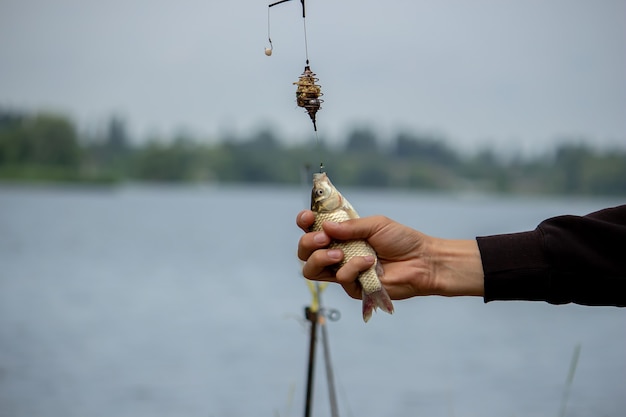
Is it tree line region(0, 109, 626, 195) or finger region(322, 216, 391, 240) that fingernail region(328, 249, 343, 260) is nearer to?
finger region(322, 216, 391, 240)

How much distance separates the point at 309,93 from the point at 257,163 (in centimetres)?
6707

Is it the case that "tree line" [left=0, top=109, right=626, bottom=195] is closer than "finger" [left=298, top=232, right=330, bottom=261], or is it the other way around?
"finger" [left=298, top=232, right=330, bottom=261]

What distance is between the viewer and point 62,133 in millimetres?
70812

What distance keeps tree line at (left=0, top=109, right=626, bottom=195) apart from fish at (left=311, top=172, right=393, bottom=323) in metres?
45.5

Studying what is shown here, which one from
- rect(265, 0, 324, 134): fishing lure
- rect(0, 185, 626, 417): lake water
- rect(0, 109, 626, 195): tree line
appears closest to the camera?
rect(265, 0, 324, 134): fishing lure

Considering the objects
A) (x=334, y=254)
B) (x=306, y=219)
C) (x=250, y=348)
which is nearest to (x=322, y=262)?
(x=334, y=254)

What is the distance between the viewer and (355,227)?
3340mm

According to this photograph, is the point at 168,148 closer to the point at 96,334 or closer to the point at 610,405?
the point at 96,334

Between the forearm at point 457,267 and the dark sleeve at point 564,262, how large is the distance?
6cm

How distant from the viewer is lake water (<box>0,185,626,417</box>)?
13141 mm

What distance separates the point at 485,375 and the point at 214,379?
18.1 feet

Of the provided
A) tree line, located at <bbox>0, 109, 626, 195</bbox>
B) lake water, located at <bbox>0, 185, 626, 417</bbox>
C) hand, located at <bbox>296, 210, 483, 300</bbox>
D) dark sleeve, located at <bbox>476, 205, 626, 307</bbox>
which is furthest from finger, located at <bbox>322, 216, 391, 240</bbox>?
tree line, located at <bbox>0, 109, 626, 195</bbox>

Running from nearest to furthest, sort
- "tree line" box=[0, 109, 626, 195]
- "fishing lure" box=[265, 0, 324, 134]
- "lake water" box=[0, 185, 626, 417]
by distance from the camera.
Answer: "fishing lure" box=[265, 0, 324, 134]
"lake water" box=[0, 185, 626, 417]
"tree line" box=[0, 109, 626, 195]

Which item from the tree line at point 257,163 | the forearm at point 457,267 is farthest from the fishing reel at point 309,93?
the tree line at point 257,163
